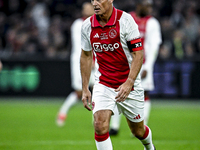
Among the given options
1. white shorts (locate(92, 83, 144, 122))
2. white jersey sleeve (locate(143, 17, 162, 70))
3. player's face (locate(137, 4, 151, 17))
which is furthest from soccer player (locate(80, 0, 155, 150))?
player's face (locate(137, 4, 151, 17))

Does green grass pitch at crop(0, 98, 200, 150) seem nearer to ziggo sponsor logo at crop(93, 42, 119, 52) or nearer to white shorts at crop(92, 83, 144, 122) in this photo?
Result: white shorts at crop(92, 83, 144, 122)

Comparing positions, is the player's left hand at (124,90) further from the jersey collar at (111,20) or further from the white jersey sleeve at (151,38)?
the white jersey sleeve at (151,38)

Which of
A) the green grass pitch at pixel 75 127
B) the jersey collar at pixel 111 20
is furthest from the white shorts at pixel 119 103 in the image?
the green grass pitch at pixel 75 127

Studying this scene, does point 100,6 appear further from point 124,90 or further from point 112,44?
point 124,90

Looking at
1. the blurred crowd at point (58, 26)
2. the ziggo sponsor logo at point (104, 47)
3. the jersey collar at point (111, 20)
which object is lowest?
the blurred crowd at point (58, 26)

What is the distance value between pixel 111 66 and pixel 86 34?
506 mm

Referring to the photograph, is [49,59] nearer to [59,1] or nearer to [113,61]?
[59,1]

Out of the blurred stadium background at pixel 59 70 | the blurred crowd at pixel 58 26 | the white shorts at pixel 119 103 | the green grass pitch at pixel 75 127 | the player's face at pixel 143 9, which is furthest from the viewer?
the blurred crowd at pixel 58 26

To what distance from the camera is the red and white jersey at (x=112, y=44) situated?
4.77 metres

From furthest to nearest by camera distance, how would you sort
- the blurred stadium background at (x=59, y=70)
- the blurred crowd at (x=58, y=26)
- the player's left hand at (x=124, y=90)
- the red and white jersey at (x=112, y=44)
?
the blurred crowd at (x=58, y=26)
the blurred stadium background at (x=59, y=70)
the red and white jersey at (x=112, y=44)
the player's left hand at (x=124, y=90)

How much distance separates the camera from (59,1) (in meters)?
18.6

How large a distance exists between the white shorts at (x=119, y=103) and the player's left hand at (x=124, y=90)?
25 cm

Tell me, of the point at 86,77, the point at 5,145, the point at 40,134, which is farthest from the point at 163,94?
the point at 86,77

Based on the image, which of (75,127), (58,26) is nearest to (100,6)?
(75,127)
